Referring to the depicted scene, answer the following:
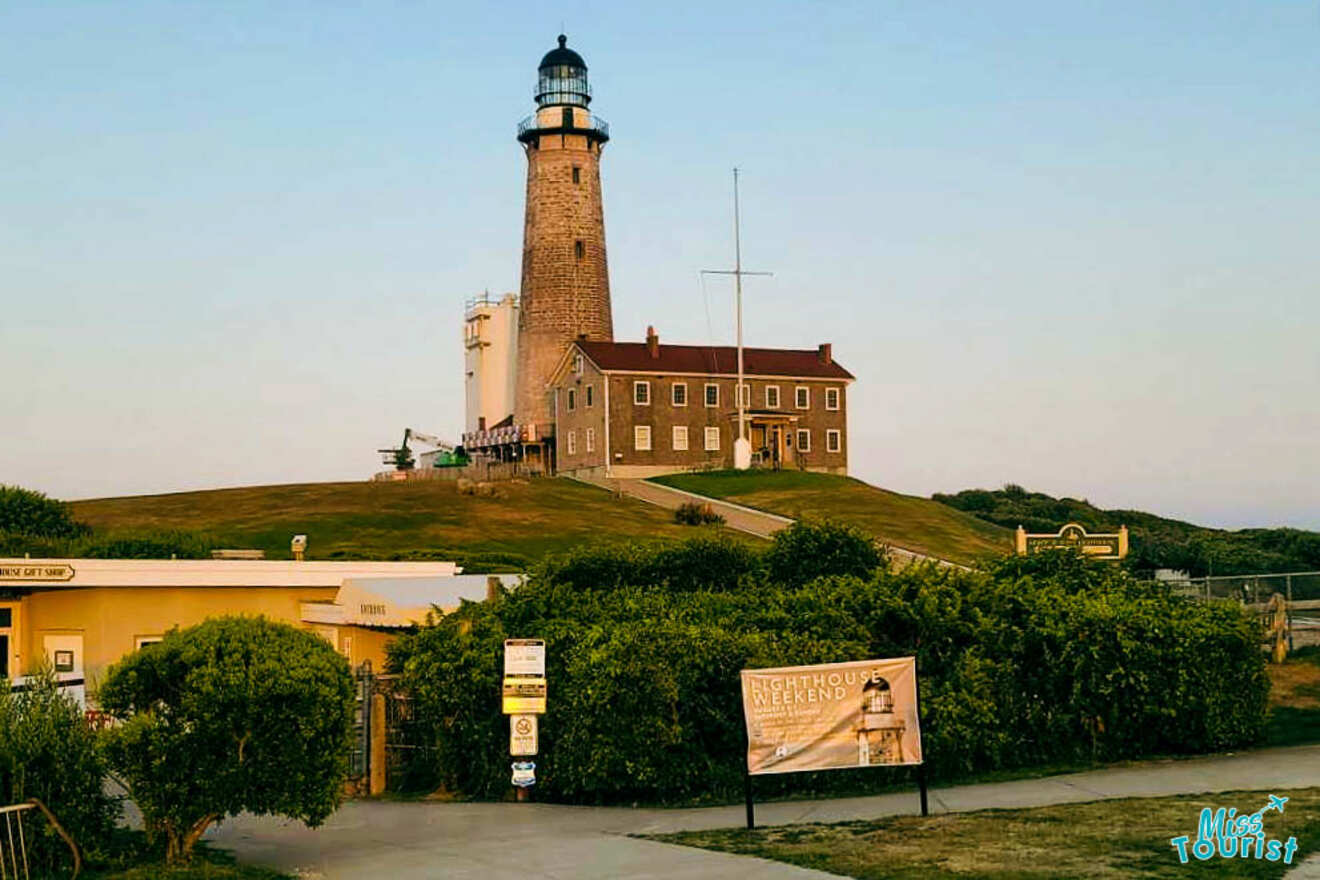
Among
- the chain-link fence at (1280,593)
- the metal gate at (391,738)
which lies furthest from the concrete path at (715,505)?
the metal gate at (391,738)

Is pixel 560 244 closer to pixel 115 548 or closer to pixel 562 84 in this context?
pixel 562 84

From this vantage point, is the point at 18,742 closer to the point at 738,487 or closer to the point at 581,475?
the point at 738,487

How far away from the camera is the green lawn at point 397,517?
61.7 m

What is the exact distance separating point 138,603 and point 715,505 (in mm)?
43437

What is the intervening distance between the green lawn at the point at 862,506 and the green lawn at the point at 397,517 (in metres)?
5.02

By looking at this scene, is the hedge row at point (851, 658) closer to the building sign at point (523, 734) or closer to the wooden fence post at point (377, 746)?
the building sign at point (523, 734)

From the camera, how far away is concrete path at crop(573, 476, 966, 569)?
6734 centimetres

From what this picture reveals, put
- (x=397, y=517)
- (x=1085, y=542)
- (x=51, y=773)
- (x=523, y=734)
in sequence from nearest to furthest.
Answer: (x=51, y=773) → (x=523, y=734) → (x=1085, y=542) → (x=397, y=517)

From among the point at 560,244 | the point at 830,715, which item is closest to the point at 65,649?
the point at 830,715

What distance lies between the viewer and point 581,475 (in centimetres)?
9144

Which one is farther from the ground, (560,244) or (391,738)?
(560,244)

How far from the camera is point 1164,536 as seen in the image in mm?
84500

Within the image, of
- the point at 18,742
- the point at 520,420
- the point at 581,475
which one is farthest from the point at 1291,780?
the point at 520,420

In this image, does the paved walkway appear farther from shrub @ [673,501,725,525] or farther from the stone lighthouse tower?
the stone lighthouse tower
